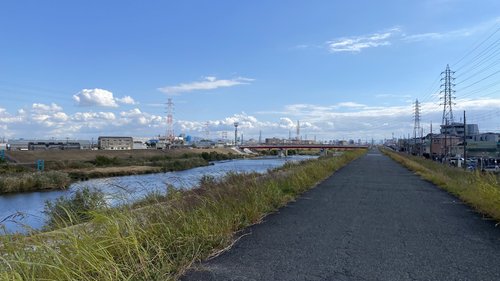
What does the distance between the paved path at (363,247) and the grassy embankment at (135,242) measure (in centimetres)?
38

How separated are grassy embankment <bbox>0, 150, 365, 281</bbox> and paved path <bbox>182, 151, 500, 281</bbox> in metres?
0.38

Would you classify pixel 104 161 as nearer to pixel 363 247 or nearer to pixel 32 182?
pixel 32 182

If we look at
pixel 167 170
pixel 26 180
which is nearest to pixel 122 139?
pixel 167 170

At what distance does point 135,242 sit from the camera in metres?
5.04

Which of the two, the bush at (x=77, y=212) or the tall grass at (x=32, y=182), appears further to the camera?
the tall grass at (x=32, y=182)

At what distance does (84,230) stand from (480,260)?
17.6 feet

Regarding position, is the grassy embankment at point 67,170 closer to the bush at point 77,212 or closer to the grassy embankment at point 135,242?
the bush at point 77,212

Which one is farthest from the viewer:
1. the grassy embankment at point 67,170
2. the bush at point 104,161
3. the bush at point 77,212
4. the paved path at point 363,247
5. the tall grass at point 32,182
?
the bush at point 104,161

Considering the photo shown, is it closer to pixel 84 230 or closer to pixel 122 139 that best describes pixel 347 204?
pixel 84 230

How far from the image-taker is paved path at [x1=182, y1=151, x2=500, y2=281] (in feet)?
17.6

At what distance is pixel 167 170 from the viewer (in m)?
69.1

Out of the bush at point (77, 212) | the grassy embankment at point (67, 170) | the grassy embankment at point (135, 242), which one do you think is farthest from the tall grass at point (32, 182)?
the grassy embankment at point (135, 242)

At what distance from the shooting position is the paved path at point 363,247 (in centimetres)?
536

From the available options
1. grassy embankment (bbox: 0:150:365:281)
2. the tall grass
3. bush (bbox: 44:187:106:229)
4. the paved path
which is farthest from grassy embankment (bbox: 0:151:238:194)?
the paved path
